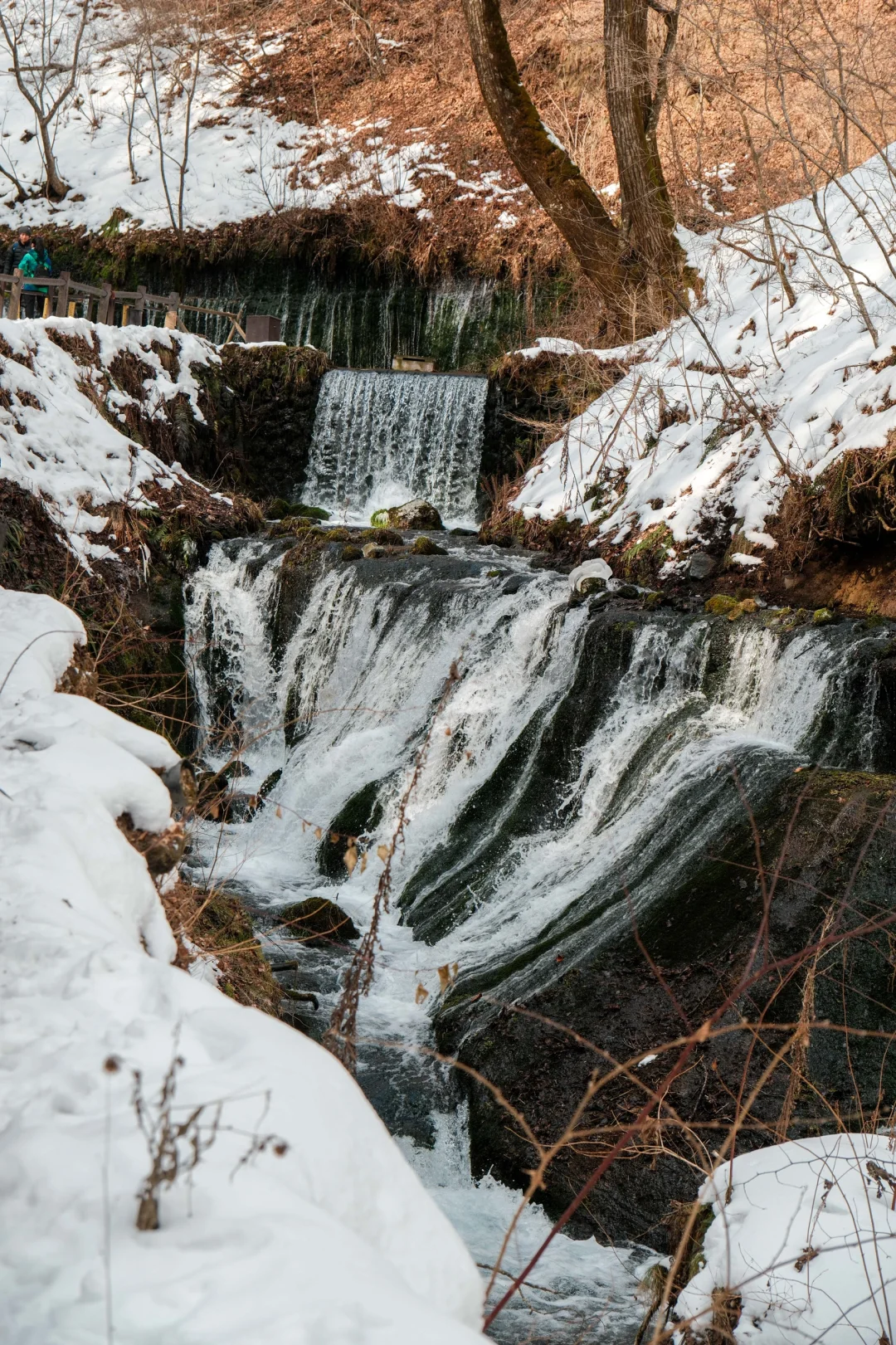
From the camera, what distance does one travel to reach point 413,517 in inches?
518

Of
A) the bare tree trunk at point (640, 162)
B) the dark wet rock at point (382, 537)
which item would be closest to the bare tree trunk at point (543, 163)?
the bare tree trunk at point (640, 162)

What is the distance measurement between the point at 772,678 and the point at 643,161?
339 inches

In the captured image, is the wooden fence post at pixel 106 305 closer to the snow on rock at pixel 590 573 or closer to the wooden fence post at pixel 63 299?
the wooden fence post at pixel 63 299

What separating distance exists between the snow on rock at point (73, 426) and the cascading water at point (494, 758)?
4.62 ft

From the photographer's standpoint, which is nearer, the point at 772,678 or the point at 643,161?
the point at 772,678

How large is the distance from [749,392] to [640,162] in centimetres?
484

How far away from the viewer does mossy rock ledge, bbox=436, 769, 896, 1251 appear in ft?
14.4

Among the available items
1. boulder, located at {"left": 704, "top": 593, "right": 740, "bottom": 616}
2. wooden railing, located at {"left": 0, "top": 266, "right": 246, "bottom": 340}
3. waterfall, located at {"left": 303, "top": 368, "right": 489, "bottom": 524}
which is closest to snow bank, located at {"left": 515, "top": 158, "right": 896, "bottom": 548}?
boulder, located at {"left": 704, "top": 593, "right": 740, "bottom": 616}

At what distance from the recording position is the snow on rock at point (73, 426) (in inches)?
404

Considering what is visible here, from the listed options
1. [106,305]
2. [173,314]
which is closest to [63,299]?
[106,305]

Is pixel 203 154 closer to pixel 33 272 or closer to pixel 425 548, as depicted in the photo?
pixel 33 272

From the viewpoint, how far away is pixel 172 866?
3459 millimetres

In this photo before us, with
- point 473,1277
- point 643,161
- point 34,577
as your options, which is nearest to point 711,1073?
point 473,1277

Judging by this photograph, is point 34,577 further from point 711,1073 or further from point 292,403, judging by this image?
point 711,1073
